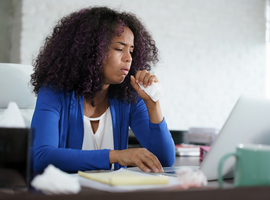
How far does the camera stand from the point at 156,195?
0.39 meters

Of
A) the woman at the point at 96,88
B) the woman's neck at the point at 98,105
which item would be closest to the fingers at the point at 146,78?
the woman at the point at 96,88

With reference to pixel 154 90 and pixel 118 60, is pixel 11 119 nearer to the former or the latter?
pixel 154 90

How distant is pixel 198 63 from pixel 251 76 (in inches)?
34.4

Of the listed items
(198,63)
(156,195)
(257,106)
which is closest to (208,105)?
(198,63)

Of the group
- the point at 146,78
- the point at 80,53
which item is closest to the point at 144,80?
the point at 146,78

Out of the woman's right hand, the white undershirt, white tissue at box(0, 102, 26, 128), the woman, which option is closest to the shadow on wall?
the woman

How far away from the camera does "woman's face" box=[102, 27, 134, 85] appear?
49.9 inches

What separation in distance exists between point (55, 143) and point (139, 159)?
353 mm

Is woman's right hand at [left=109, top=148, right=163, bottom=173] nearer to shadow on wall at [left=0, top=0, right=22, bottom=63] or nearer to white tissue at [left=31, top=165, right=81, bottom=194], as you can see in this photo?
white tissue at [left=31, top=165, right=81, bottom=194]

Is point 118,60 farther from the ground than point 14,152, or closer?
farther from the ground

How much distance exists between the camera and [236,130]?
2.08ft

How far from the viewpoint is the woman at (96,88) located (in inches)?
44.9

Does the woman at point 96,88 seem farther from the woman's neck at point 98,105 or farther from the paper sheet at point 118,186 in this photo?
the paper sheet at point 118,186

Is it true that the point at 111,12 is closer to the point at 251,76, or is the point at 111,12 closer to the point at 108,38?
the point at 108,38
